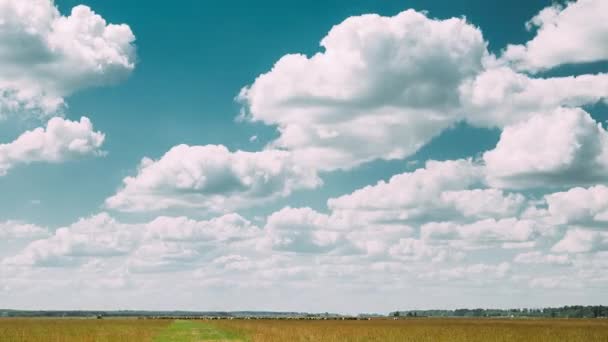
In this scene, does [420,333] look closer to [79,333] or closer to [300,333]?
[300,333]

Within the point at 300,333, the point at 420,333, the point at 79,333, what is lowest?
the point at 79,333

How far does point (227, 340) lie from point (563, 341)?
2492cm

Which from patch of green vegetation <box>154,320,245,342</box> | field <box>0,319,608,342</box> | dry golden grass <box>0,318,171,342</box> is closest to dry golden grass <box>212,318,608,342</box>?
field <box>0,319,608,342</box>

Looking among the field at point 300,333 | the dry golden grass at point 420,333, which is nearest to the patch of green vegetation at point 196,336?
the field at point 300,333

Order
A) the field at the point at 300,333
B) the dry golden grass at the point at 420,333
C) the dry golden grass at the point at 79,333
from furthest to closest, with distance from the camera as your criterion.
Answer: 1. the dry golden grass at the point at 420,333
2. the field at the point at 300,333
3. the dry golden grass at the point at 79,333

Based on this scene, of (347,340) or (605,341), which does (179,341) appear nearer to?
(347,340)

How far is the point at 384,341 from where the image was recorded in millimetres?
46656

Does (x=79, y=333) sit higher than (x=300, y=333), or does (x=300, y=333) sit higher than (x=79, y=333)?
(x=300, y=333)

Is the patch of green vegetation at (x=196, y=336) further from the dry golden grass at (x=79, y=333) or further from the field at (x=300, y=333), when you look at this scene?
the dry golden grass at (x=79, y=333)

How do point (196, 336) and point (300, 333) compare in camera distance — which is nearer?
point (196, 336)

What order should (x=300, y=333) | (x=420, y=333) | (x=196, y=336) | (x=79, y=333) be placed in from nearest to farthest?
(x=196, y=336) → (x=300, y=333) → (x=420, y=333) → (x=79, y=333)

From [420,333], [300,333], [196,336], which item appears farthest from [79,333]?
[420,333]

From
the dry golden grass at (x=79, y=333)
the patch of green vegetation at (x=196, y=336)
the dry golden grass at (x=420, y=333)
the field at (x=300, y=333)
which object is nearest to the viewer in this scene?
the patch of green vegetation at (x=196, y=336)

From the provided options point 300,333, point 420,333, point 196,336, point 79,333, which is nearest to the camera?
point 196,336
